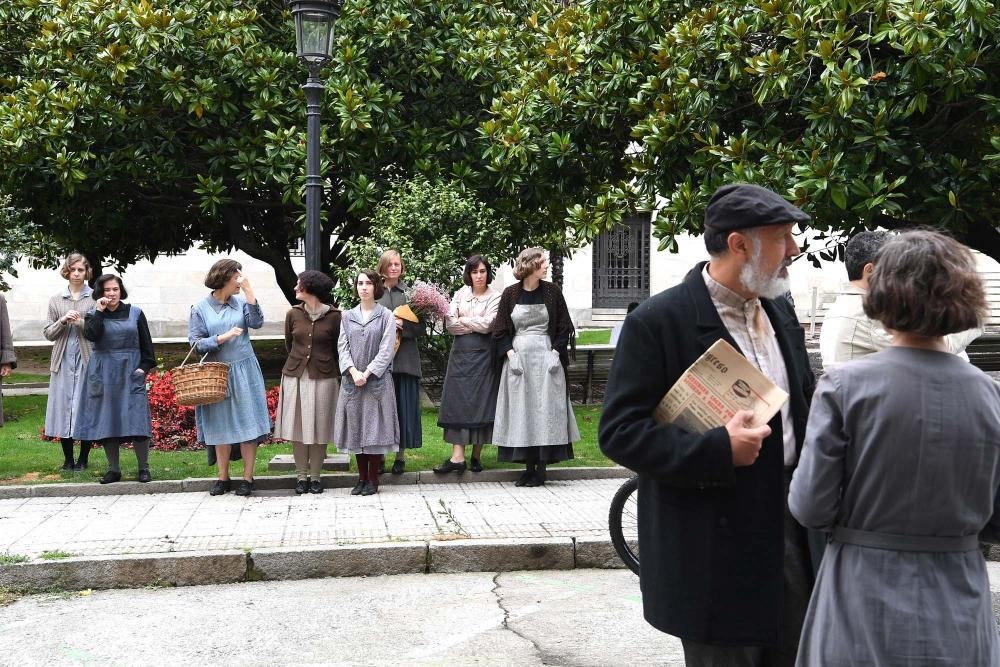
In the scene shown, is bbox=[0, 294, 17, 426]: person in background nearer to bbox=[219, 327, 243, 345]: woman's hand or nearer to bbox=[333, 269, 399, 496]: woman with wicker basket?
bbox=[219, 327, 243, 345]: woman's hand

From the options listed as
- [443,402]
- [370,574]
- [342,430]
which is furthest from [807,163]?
[370,574]

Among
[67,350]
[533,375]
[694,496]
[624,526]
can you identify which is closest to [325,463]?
[533,375]

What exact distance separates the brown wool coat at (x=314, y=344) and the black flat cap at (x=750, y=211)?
262 inches

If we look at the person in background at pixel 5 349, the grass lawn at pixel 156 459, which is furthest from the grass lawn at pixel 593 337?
the person in background at pixel 5 349

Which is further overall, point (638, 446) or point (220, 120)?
point (220, 120)

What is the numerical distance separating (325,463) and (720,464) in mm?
7884

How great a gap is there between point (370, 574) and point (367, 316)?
2973 mm

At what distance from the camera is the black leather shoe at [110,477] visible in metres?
9.57

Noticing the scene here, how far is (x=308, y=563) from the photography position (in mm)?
6941

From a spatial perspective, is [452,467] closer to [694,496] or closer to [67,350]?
[67,350]

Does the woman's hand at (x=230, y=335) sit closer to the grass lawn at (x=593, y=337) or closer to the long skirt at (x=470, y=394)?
the long skirt at (x=470, y=394)

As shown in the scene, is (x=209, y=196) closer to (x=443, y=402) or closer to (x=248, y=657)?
(x=443, y=402)

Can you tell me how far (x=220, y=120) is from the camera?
1587cm

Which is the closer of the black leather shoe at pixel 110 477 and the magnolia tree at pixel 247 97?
the black leather shoe at pixel 110 477
